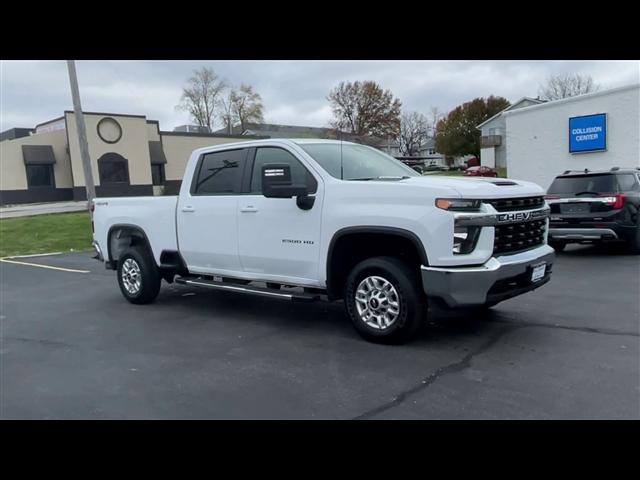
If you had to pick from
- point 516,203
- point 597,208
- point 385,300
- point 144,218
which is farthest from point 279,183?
point 597,208

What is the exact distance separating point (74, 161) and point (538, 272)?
127ft

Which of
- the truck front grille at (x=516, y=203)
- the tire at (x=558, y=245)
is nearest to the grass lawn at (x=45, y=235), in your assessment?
the tire at (x=558, y=245)

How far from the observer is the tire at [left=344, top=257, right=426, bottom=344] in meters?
4.94

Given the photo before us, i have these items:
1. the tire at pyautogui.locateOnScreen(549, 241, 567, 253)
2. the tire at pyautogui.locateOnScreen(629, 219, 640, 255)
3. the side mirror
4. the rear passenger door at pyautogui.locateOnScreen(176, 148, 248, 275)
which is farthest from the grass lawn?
the tire at pyautogui.locateOnScreen(629, 219, 640, 255)

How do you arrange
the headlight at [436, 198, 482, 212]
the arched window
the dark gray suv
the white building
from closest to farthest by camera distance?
the headlight at [436, 198, 482, 212]
the dark gray suv
the white building
the arched window

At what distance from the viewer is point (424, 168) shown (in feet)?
24.8

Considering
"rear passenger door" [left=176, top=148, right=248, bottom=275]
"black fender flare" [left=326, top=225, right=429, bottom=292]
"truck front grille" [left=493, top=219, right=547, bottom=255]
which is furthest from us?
"rear passenger door" [left=176, top=148, right=248, bottom=275]

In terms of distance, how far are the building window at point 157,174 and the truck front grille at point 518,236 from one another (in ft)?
136

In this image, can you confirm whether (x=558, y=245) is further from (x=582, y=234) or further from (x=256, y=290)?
(x=256, y=290)

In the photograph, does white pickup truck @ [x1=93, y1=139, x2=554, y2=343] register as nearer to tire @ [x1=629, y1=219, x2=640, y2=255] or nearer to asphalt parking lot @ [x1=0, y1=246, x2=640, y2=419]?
asphalt parking lot @ [x1=0, y1=246, x2=640, y2=419]

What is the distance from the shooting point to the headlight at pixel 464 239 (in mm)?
4652

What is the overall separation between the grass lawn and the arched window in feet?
59.7

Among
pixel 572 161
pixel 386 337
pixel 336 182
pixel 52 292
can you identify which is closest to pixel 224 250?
pixel 336 182
